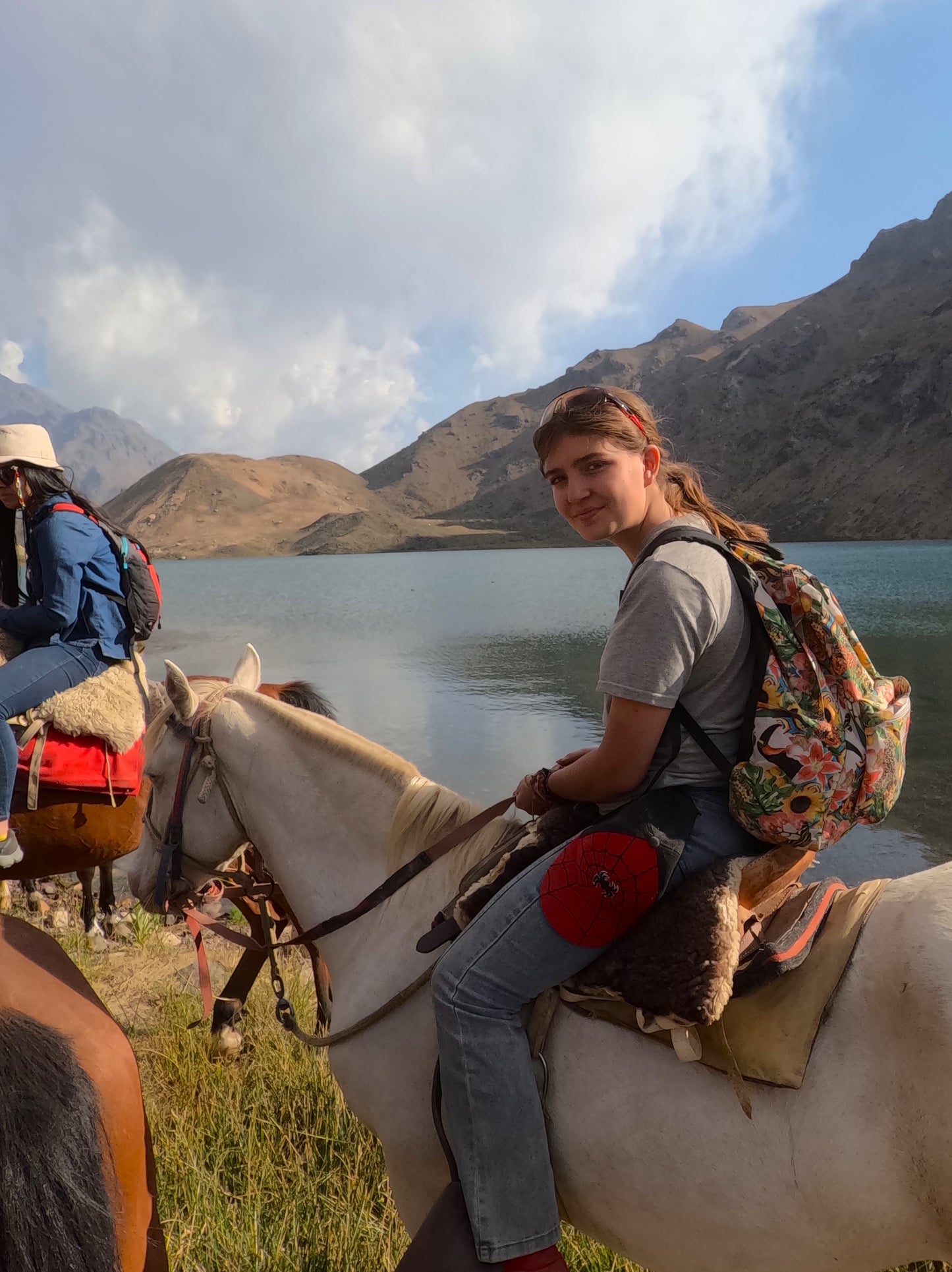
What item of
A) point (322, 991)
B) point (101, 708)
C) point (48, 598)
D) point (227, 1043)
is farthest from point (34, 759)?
point (322, 991)

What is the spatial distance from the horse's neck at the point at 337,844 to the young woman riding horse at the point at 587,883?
1.46ft

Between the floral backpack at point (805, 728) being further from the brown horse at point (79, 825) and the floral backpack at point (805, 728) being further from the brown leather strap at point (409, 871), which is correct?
the brown horse at point (79, 825)

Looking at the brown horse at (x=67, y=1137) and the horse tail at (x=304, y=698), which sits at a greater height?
the horse tail at (x=304, y=698)

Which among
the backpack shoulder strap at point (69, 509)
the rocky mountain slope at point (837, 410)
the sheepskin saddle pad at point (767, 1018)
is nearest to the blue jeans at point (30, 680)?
the backpack shoulder strap at point (69, 509)

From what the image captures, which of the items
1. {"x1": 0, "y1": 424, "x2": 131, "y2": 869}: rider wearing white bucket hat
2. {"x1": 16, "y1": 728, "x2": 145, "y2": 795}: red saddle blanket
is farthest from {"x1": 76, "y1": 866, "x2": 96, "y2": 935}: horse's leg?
{"x1": 16, "y1": 728, "x2": 145, "y2": 795}: red saddle blanket

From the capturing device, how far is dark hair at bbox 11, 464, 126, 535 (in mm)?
4070

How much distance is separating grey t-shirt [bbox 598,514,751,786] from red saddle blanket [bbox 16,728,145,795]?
327 cm

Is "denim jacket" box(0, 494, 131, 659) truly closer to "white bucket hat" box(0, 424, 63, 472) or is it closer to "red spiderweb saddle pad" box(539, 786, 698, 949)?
"white bucket hat" box(0, 424, 63, 472)

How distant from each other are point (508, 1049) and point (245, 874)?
172 cm

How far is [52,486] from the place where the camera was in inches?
162

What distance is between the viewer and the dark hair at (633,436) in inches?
81.0

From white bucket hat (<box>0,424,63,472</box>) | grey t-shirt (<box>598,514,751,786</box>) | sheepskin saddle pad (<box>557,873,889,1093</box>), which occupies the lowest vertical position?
sheepskin saddle pad (<box>557,873,889,1093</box>)

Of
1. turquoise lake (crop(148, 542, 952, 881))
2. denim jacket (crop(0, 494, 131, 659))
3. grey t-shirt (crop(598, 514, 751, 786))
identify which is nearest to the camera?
grey t-shirt (crop(598, 514, 751, 786))

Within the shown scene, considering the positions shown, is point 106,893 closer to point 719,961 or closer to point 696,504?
point 719,961
